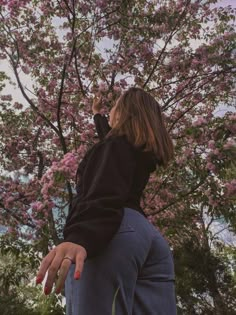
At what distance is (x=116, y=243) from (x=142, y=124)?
0.48 m

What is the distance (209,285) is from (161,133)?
651 centimetres

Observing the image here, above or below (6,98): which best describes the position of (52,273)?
below

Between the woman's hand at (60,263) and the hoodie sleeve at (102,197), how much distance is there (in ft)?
0.12

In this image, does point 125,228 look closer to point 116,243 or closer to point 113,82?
point 116,243

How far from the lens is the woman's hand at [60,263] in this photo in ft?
2.62

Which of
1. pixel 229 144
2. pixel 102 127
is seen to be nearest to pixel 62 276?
pixel 102 127

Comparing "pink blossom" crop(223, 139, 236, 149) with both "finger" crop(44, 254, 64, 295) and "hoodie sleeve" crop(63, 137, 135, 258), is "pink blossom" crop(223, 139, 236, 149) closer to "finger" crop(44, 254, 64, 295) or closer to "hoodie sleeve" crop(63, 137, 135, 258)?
"hoodie sleeve" crop(63, 137, 135, 258)

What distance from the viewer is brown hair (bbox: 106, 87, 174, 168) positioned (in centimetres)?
126

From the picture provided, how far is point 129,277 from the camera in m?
1.00

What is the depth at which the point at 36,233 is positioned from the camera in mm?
5613

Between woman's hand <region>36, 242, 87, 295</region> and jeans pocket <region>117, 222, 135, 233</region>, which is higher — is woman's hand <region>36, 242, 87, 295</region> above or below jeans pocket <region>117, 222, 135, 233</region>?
below

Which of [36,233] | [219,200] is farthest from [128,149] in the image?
[36,233]

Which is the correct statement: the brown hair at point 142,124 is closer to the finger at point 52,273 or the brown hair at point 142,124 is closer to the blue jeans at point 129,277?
the blue jeans at point 129,277

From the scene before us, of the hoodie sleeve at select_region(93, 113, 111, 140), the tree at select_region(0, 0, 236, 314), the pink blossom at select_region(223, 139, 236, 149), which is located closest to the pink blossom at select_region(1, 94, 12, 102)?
the tree at select_region(0, 0, 236, 314)
